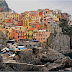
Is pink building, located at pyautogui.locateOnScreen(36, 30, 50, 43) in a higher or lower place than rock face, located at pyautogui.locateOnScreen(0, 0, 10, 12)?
lower

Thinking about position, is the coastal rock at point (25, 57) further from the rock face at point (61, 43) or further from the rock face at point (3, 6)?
the rock face at point (3, 6)

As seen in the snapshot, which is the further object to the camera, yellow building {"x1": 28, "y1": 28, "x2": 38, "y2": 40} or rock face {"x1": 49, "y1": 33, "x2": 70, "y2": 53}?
yellow building {"x1": 28, "y1": 28, "x2": 38, "y2": 40}

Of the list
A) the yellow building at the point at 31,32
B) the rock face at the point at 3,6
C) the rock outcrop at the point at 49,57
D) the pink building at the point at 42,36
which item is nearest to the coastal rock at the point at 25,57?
the rock outcrop at the point at 49,57

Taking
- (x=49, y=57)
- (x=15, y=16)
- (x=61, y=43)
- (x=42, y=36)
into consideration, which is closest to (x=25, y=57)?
(x=49, y=57)

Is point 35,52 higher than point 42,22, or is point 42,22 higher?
point 42,22

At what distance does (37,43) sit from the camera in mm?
11508

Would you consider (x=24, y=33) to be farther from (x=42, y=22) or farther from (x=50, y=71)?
(x=50, y=71)

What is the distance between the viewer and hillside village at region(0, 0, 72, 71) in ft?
25.5

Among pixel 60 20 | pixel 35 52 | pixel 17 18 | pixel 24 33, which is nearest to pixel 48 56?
pixel 35 52

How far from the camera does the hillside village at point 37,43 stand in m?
7.77

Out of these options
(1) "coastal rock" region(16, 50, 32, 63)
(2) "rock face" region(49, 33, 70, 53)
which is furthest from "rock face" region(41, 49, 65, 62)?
(2) "rock face" region(49, 33, 70, 53)

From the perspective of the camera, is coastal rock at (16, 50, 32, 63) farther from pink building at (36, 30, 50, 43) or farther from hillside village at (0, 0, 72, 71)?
pink building at (36, 30, 50, 43)

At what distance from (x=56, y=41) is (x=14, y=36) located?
3166 mm

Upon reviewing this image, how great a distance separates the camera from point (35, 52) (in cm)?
1001
